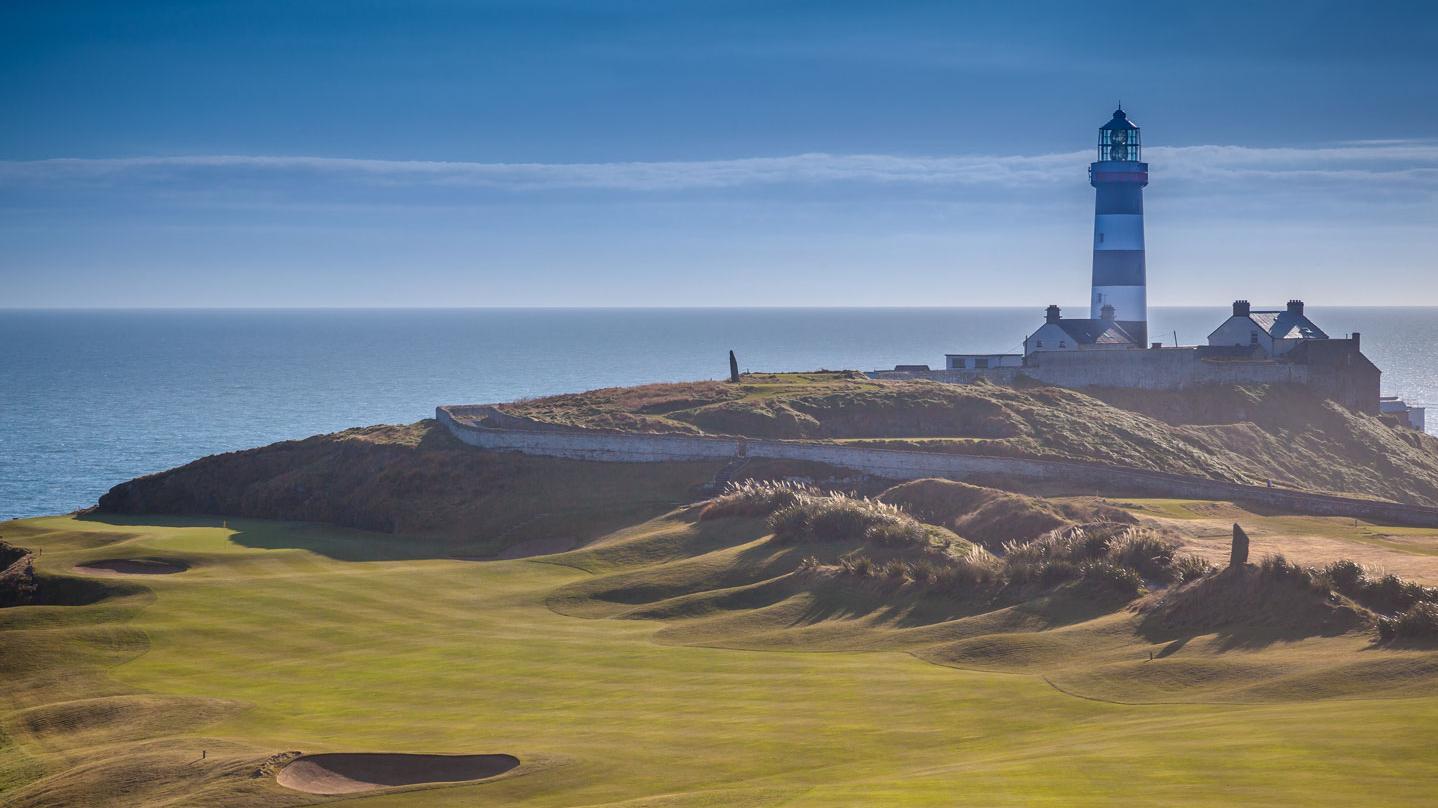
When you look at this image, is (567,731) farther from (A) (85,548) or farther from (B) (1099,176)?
(B) (1099,176)

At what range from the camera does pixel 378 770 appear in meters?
22.0

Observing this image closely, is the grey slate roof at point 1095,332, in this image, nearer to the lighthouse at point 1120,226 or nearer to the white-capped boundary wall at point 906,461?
the lighthouse at point 1120,226

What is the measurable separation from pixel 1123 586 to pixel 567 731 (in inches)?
551

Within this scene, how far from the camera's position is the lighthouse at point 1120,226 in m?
80.1

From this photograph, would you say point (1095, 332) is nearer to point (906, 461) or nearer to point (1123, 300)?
point (1123, 300)

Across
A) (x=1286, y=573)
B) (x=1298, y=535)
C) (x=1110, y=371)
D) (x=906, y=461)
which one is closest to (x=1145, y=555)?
(x=1286, y=573)

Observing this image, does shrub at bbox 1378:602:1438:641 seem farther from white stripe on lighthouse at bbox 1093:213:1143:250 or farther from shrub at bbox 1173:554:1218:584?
white stripe on lighthouse at bbox 1093:213:1143:250

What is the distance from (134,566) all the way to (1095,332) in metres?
56.4

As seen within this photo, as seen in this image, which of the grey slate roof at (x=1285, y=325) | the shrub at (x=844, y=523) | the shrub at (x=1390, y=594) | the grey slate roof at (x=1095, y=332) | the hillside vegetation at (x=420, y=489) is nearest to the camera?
the shrub at (x=1390, y=594)

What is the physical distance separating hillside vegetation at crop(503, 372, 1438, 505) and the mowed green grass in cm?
2512

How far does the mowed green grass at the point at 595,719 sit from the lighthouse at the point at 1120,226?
53113 millimetres

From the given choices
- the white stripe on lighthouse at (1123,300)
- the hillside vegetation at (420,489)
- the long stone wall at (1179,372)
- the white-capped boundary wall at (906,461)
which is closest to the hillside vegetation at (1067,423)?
the long stone wall at (1179,372)

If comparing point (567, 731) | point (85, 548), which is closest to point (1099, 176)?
point (85, 548)

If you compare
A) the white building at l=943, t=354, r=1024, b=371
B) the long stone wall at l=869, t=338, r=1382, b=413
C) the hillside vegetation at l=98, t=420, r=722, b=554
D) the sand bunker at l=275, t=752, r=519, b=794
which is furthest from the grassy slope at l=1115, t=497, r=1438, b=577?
the white building at l=943, t=354, r=1024, b=371
